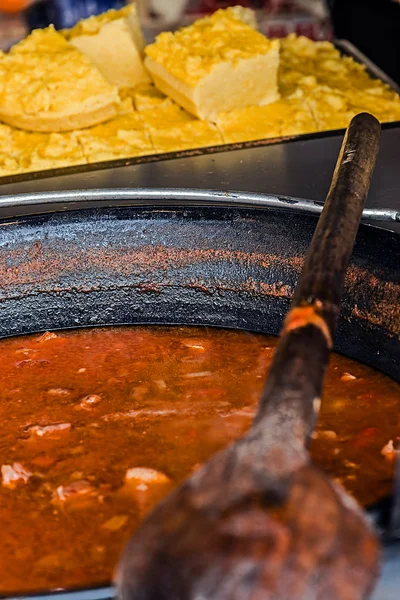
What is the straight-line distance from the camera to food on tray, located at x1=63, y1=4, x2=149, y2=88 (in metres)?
3.56

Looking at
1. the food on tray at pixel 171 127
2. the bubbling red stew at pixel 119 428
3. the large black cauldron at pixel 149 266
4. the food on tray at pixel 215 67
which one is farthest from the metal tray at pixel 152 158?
the bubbling red stew at pixel 119 428

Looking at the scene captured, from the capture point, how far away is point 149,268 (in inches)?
74.3

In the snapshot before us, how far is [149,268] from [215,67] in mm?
1575

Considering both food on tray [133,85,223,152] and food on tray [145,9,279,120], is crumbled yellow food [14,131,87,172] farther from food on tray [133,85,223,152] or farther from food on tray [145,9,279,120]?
food on tray [145,9,279,120]

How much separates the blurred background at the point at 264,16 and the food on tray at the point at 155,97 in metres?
0.36

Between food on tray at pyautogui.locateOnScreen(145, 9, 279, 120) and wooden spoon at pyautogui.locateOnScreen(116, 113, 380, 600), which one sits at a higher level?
wooden spoon at pyautogui.locateOnScreen(116, 113, 380, 600)

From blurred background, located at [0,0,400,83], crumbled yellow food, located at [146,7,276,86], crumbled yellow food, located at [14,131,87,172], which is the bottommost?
crumbled yellow food, located at [14,131,87,172]

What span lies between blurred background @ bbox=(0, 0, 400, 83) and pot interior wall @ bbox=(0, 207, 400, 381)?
219 centimetres

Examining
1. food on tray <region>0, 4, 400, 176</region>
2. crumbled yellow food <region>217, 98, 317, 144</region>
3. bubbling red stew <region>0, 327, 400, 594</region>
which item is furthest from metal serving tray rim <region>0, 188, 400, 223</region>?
crumbled yellow food <region>217, 98, 317, 144</region>

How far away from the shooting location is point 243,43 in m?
3.38

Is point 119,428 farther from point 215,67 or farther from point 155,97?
point 155,97

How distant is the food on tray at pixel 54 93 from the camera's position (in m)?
3.20

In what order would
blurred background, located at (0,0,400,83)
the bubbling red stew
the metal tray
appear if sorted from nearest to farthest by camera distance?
the bubbling red stew, the metal tray, blurred background, located at (0,0,400,83)

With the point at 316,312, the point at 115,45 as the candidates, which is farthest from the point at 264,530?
the point at 115,45
